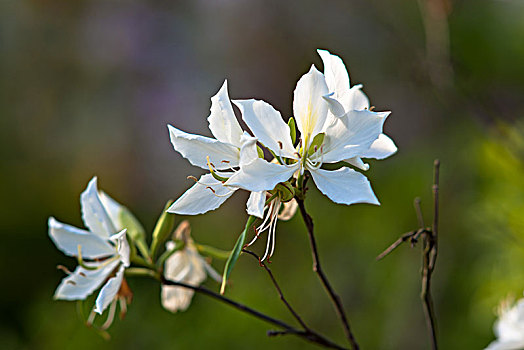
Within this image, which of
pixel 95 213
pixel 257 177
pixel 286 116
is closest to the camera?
pixel 257 177

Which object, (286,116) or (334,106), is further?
(286,116)

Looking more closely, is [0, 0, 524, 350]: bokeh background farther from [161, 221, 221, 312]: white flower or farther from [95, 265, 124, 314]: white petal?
[95, 265, 124, 314]: white petal

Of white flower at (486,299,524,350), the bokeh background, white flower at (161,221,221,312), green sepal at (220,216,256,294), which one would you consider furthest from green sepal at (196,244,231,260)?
the bokeh background

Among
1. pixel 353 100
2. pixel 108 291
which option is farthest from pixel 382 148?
pixel 108 291

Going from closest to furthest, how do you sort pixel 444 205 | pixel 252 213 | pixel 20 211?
pixel 252 213, pixel 444 205, pixel 20 211

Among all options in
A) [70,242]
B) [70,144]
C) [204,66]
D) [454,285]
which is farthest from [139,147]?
[70,242]

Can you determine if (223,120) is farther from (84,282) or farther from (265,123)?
(84,282)

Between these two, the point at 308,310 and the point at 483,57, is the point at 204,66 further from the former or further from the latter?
the point at 308,310
